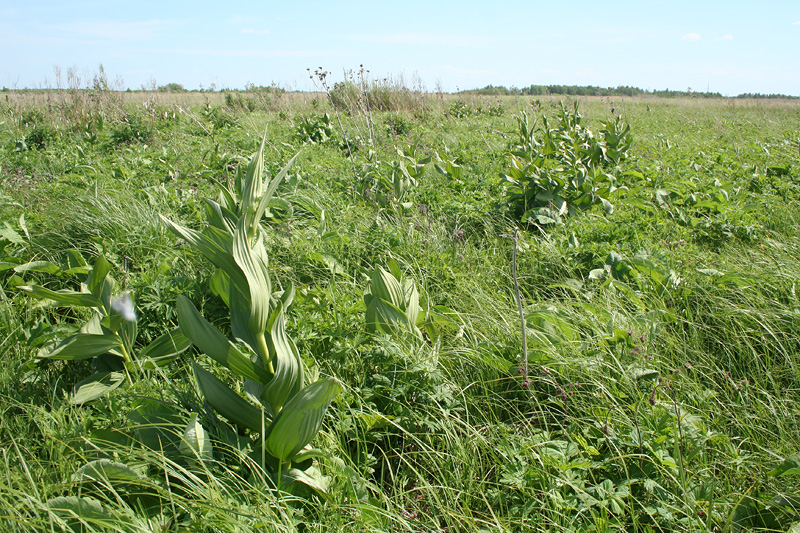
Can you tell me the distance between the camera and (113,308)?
1830 millimetres

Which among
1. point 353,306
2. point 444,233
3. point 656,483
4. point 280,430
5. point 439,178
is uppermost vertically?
point 439,178

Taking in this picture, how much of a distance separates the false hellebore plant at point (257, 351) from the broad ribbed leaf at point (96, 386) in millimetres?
651

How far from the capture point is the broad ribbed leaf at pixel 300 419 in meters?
1.31

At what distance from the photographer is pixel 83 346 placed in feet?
5.89

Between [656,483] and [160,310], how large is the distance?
219 cm

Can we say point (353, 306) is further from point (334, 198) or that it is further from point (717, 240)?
point (717, 240)

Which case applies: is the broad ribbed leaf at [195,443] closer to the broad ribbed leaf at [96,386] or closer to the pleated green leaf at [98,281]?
the broad ribbed leaf at [96,386]

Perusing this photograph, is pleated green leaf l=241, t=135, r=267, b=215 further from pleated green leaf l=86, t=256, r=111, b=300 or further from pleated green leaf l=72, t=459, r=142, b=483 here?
pleated green leaf l=86, t=256, r=111, b=300

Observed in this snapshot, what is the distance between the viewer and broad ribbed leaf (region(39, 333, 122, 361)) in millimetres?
1771

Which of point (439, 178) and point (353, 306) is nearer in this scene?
point (353, 306)

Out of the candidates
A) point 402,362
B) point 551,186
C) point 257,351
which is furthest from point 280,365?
point 551,186

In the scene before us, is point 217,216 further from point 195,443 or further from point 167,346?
point 167,346

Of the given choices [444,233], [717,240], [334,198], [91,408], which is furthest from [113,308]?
[717,240]

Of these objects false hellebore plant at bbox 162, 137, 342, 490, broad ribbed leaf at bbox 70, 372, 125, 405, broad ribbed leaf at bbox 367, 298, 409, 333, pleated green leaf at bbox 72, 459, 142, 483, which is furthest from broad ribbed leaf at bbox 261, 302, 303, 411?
broad ribbed leaf at bbox 70, 372, 125, 405
